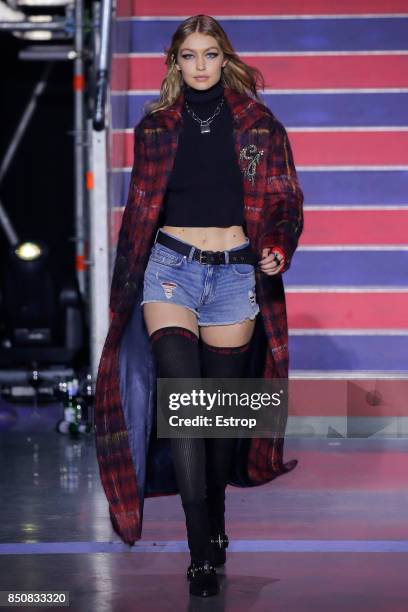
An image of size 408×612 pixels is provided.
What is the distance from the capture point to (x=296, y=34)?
8898 millimetres

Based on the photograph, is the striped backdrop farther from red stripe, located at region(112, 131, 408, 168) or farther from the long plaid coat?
the long plaid coat

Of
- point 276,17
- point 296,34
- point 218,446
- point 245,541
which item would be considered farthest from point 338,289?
Answer: point 218,446

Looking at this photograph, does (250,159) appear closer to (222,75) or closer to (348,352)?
(222,75)

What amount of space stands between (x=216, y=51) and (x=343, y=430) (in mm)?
3623

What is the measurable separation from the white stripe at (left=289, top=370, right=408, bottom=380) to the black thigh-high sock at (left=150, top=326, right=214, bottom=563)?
3.33m

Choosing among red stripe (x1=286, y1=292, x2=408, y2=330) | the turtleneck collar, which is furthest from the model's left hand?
red stripe (x1=286, y1=292, x2=408, y2=330)

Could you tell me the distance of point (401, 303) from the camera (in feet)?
25.9

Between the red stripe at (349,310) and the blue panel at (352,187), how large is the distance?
637 millimetres

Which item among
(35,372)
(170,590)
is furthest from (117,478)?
(35,372)

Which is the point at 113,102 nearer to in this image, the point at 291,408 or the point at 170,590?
the point at 291,408

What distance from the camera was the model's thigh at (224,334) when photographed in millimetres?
4227

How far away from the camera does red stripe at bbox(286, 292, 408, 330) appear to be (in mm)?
7832

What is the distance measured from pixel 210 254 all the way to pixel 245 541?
121 centimetres

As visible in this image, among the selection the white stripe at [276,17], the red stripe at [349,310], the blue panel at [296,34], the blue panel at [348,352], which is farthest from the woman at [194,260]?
the white stripe at [276,17]
